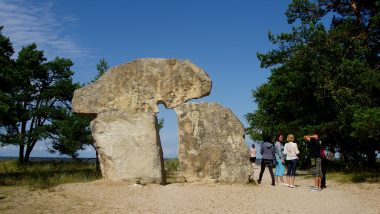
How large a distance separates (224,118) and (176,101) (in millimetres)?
1741

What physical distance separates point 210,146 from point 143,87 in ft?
9.89

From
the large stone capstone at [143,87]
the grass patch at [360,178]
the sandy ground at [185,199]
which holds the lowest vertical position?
the sandy ground at [185,199]

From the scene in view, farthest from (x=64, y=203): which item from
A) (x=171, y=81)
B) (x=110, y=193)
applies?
(x=171, y=81)

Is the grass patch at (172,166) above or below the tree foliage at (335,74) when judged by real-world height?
below

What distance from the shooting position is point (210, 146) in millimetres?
13453

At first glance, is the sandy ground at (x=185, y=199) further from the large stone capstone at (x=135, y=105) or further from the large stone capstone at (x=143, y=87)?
the large stone capstone at (x=143, y=87)

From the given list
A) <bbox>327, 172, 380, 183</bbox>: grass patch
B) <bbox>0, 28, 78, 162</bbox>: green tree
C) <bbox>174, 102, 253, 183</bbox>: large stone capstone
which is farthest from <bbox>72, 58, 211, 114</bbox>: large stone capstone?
<bbox>0, 28, 78, 162</bbox>: green tree

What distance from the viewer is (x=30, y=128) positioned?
32.4 m

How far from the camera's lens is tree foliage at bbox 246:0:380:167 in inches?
637

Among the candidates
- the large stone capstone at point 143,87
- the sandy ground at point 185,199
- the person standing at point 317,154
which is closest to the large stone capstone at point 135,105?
the large stone capstone at point 143,87

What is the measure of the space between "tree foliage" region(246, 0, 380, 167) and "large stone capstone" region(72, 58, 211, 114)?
238 inches

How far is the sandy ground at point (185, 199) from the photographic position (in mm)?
9125

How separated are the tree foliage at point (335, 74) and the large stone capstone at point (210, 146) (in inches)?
170

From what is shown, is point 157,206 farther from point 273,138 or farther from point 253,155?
point 273,138
